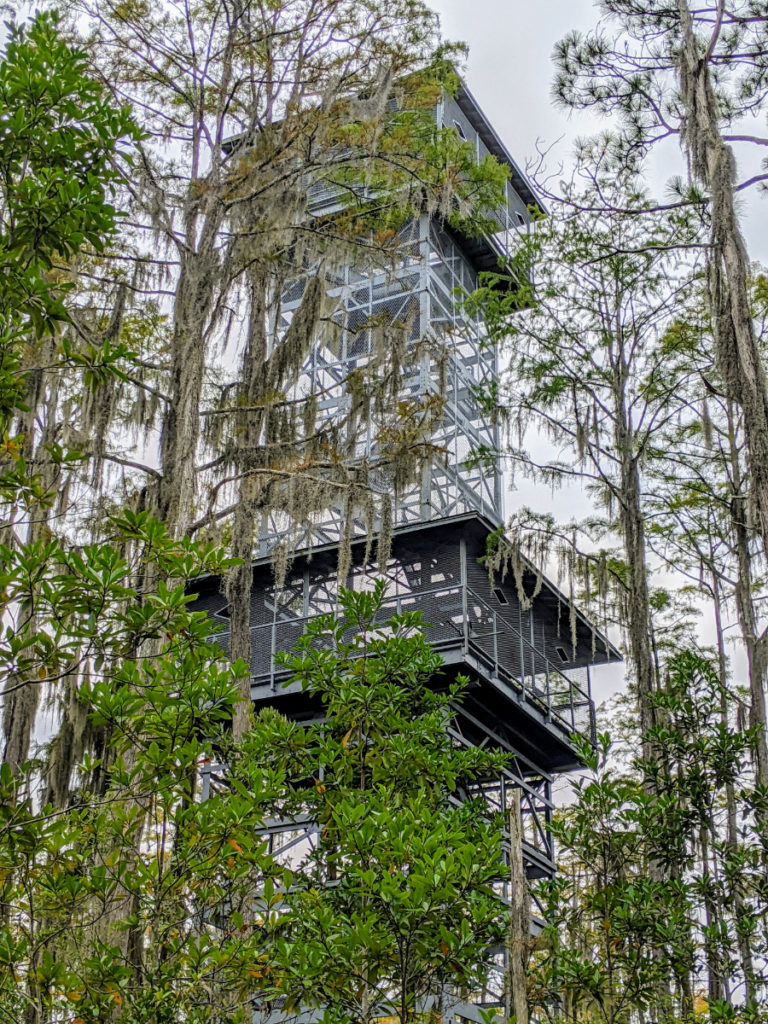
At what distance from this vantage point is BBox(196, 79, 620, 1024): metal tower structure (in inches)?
679

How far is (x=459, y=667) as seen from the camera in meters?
16.8

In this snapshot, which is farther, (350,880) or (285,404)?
(285,404)

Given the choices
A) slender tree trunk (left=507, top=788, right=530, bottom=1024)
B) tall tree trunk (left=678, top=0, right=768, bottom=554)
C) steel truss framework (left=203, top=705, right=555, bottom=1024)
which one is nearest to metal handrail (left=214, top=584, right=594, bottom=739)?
steel truss framework (left=203, top=705, right=555, bottom=1024)

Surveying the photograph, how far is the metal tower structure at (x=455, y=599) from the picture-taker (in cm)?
1723

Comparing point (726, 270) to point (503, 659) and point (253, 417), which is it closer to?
point (253, 417)

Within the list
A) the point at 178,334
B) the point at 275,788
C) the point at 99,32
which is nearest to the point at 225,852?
the point at 275,788

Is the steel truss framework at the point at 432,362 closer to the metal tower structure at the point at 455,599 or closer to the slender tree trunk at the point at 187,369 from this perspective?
the metal tower structure at the point at 455,599

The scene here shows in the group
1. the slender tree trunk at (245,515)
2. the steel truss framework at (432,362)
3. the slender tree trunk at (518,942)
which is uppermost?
the steel truss framework at (432,362)

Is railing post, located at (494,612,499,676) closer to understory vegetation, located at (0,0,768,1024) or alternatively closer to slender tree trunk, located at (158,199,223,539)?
understory vegetation, located at (0,0,768,1024)

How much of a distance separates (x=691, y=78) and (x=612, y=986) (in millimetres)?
8113

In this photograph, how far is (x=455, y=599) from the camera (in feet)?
58.0

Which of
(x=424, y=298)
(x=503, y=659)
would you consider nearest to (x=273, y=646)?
(x=503, y=659)

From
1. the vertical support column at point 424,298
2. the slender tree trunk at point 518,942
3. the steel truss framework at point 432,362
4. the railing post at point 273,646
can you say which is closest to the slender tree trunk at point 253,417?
the railing post at point 273,646

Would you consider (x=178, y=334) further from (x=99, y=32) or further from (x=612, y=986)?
(x=612, y=986)
